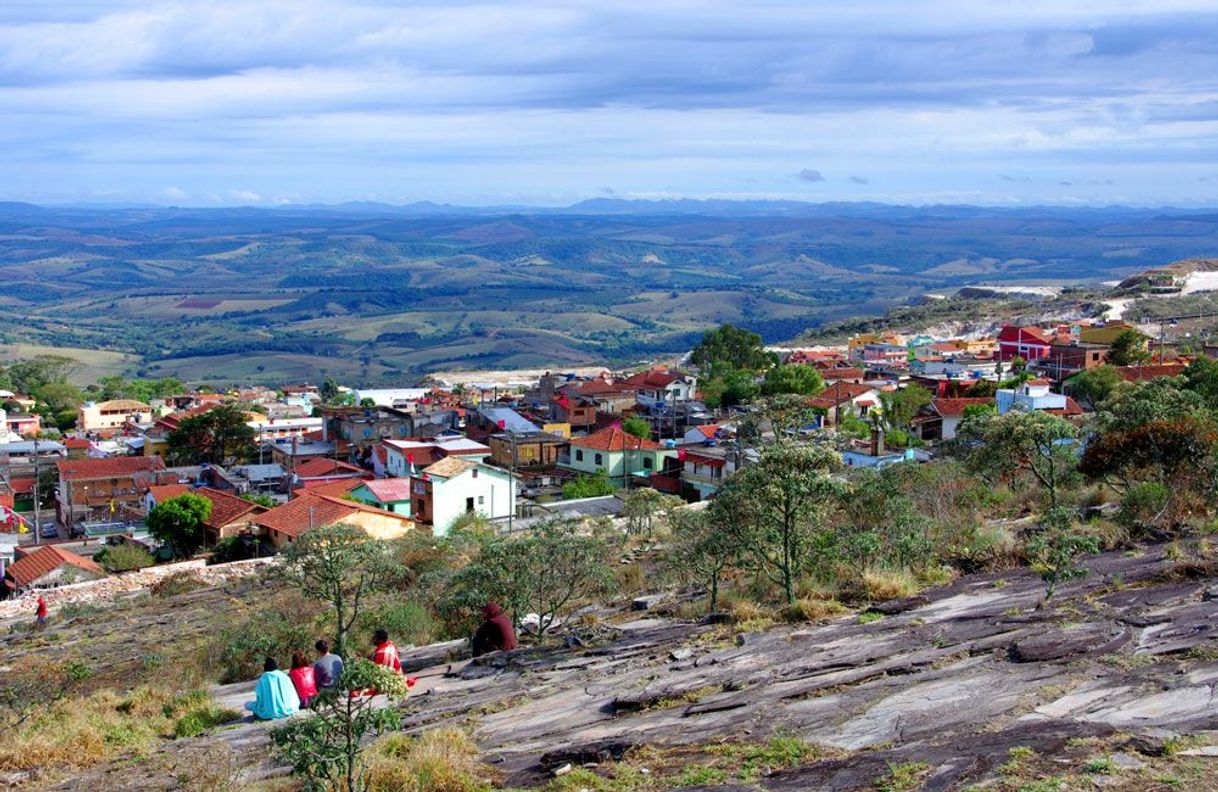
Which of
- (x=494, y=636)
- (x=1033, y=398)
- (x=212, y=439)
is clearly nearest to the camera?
(x=494, y=636)

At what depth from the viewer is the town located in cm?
3278

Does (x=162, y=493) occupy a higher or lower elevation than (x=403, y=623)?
lower

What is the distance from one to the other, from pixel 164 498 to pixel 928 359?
147 ft

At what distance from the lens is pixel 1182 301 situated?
312ft

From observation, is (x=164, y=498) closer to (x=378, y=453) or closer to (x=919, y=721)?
(x=378, y=453)

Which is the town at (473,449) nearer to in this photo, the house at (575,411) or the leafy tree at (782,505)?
the house at (575,411)

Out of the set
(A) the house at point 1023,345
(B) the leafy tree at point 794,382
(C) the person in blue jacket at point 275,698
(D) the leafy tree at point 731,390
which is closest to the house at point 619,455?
(B) the leafy tree at point 794,382

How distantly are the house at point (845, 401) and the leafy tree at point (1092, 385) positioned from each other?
23.5ft

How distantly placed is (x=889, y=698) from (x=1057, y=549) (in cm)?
386

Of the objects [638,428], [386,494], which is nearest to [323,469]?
[386,494]

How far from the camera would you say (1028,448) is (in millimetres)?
19172

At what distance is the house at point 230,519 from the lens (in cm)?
3325

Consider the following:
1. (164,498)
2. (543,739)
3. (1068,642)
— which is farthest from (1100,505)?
(164,498)

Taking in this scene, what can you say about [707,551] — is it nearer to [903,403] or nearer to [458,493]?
[458,493]
